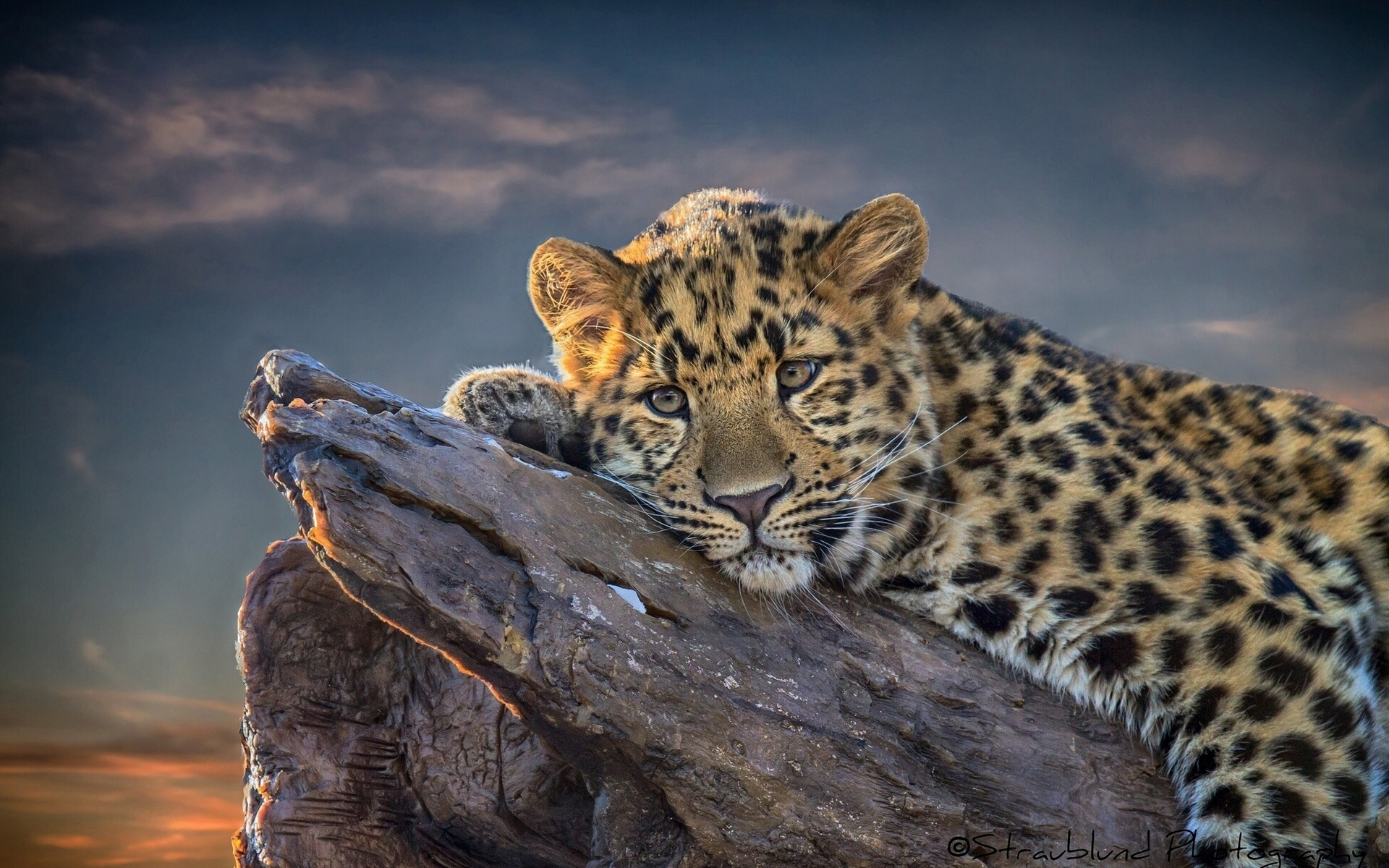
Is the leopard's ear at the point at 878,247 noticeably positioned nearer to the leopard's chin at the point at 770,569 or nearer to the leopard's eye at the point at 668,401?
the leopard's eye at the point at 668,401

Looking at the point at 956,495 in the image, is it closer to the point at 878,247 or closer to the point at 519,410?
the point at 878,247

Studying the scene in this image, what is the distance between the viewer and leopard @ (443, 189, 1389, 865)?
4969mm

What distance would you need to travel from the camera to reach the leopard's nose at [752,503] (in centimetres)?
487

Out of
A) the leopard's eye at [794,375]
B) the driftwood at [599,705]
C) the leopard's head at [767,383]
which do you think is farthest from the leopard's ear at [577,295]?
the leopard's eye at [794,375]

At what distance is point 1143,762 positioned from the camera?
206 inches

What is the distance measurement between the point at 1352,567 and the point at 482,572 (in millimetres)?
4312

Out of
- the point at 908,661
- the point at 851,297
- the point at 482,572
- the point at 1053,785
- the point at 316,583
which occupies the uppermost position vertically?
the point at 851,297

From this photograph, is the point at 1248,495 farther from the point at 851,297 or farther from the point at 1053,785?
the point at 851,297

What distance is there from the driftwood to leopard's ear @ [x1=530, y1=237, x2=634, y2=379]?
772mm

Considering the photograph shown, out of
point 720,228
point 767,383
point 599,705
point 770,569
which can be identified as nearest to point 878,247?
point 720,228

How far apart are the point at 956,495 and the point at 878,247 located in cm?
126

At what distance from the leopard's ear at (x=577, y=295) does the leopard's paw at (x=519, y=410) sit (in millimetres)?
239

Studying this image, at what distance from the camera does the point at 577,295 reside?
5.68 meters

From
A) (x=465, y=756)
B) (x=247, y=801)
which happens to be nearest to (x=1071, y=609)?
(x=465, y=756)
